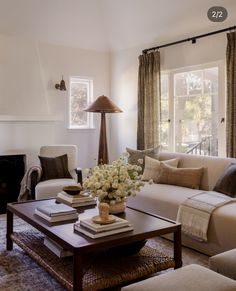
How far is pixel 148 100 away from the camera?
5621mm

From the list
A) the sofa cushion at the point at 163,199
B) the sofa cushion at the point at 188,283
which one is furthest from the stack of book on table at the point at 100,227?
the sofa cushion at the point at 163,199

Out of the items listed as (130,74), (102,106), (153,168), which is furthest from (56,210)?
(130,74)

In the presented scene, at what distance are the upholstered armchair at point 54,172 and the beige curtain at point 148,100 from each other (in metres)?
1.18

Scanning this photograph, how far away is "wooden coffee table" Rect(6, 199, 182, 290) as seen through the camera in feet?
7.29

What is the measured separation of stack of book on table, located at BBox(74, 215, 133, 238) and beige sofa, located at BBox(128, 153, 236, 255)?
0.94m

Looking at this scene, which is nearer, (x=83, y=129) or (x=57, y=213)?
(x=57, y=213)

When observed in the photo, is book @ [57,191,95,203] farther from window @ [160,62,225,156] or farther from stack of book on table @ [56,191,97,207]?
window @ [160,62,225,156]

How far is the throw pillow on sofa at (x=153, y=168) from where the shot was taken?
4.44 meters

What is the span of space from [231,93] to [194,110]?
829mm

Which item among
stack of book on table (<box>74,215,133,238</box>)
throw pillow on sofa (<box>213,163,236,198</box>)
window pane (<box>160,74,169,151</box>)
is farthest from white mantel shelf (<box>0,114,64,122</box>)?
stack of book on table (<box>74,215,133,238</box>)

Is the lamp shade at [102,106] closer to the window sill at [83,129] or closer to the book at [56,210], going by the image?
the window sill at [83,129]

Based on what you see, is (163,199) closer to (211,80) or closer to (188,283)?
(188,283)

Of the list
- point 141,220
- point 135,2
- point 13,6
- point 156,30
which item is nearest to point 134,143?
point 156,30

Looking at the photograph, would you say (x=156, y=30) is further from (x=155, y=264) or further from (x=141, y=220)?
(x=155, y=264)
